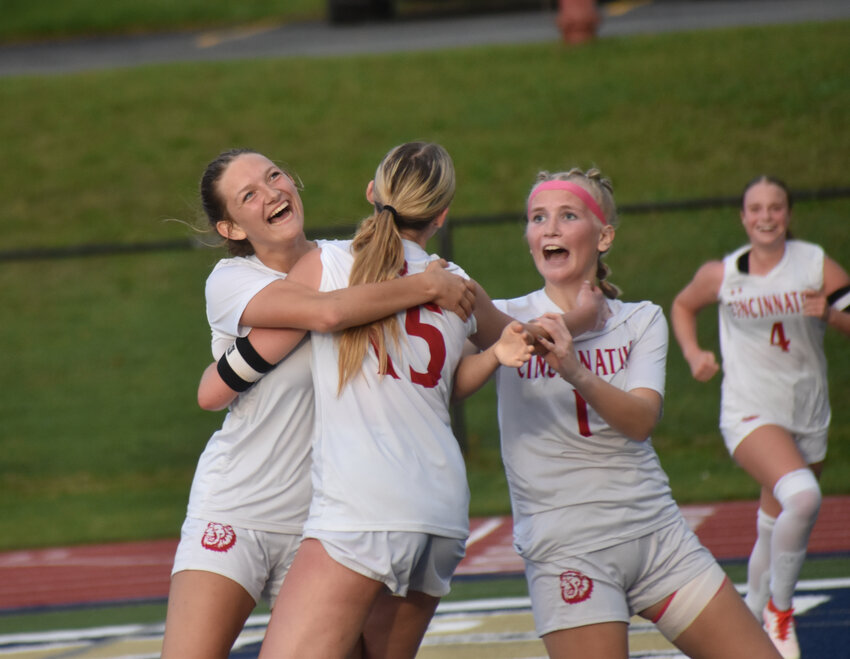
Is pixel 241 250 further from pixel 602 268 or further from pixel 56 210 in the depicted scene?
pixel 56 210

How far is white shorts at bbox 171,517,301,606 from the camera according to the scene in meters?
3.76

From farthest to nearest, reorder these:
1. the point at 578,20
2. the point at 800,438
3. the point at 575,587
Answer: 1. the point at 578,20
2. the point at 800,438
3. the point at 575,587

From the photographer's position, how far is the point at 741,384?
6168 mm

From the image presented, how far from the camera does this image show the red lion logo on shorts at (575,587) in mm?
3650

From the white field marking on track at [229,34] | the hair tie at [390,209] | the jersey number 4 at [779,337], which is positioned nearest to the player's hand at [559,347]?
the hair tie at [390,209]

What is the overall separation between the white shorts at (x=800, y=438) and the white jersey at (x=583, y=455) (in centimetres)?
231

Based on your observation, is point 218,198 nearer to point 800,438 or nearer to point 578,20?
point 800,438

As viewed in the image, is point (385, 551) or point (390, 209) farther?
point (390, 209)

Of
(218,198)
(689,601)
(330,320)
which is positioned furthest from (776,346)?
(330,320)

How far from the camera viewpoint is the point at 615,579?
3.69 meters

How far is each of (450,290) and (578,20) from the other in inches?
667

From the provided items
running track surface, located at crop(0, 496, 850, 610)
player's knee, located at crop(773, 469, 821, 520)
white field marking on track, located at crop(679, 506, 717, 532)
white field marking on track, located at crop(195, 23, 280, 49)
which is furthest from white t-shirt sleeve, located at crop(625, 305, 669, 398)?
white field marking on track, located at crop(195, 23, 280, 49)

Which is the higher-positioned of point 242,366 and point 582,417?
point 242,366

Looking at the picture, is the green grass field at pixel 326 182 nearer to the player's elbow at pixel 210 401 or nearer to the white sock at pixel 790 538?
the white sock at pixel 790 538
